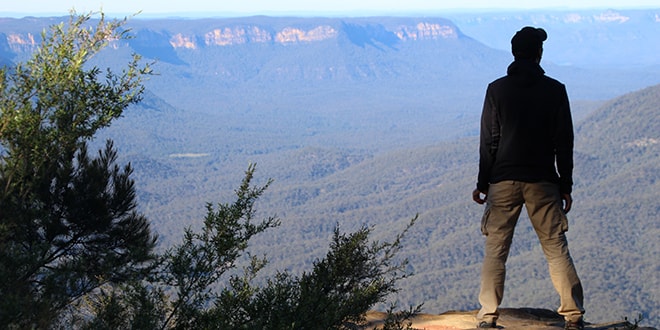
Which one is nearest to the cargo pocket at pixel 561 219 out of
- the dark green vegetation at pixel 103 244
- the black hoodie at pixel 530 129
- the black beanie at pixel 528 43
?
the black hoodie at pixel 530 129

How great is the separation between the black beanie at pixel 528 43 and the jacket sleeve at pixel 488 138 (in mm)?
304

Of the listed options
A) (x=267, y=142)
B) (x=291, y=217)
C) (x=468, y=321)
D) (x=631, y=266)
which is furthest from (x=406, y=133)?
(x=468, y=321)

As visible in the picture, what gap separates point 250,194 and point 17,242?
152 centimetres

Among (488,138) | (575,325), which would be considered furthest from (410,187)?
(488,138)

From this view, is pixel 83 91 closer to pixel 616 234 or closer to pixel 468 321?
pixel 468 321

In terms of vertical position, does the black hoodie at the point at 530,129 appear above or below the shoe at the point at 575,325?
above

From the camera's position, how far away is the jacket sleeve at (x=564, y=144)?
15.6ft

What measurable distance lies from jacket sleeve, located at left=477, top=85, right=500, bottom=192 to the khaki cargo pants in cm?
9

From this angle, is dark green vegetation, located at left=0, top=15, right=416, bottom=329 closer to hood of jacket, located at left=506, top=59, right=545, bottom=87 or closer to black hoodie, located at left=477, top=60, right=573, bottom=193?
black hoodie, located at left=477, top=60, right=573, bottom=193

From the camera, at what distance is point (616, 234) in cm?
6028

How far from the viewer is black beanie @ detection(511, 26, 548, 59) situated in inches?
192

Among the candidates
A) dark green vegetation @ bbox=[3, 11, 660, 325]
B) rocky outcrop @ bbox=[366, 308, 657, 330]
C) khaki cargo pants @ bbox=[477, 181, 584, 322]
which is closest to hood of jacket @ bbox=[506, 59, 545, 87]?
khaki cargo pants @ bbox=[477, 181, 584, 322]

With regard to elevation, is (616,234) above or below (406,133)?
above

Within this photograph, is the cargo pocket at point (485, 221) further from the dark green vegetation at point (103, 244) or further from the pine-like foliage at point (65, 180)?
the pine-like foliage at point (65, 180)
